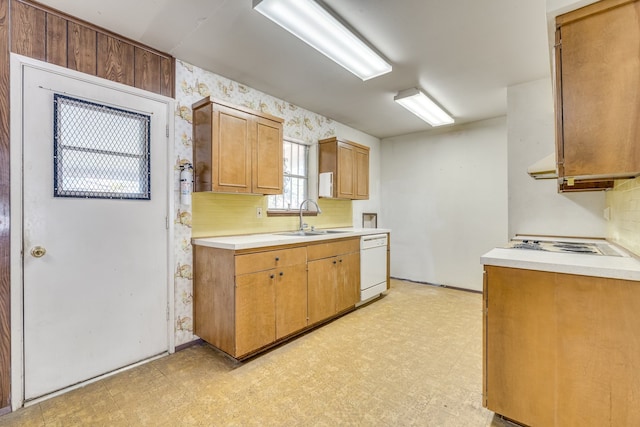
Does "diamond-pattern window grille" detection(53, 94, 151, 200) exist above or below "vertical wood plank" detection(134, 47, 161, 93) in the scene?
below

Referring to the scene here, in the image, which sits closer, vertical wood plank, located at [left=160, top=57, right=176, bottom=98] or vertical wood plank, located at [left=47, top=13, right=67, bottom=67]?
vertical wood plank, located at [left=47, top=13, right=67, bottom=67]

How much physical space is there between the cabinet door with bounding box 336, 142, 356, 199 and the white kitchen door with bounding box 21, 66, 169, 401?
2.16m

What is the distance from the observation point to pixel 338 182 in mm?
3898

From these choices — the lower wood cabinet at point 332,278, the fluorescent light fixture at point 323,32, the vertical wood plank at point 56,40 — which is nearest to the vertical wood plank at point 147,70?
the vertical wood plank at point 56,40

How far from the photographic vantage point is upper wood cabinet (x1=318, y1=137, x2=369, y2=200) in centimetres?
389

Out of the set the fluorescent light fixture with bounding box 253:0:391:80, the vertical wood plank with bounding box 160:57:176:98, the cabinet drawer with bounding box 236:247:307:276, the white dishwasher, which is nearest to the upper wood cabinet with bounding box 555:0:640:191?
the fluorescent light fixture with bounding box 253:0:391:80

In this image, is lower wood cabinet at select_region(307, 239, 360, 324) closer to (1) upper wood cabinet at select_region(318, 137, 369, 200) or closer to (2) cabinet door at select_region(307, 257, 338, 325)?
(2) cabinet door at select_region(307, 257, 338, 325)

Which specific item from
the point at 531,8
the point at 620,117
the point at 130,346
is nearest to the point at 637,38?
the point at 620,117

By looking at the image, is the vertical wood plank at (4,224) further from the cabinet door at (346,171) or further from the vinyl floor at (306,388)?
the cabinet door at (346,171)

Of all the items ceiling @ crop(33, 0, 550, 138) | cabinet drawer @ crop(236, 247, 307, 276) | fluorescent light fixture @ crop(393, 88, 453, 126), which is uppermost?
ceiling @ crop(33, 0, 550, 138)

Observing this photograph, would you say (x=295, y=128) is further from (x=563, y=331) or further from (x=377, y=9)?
(x=563, y=331)

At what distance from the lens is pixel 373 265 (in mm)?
3852

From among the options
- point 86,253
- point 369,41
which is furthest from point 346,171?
point 86,253

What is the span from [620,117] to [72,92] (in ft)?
10.5
